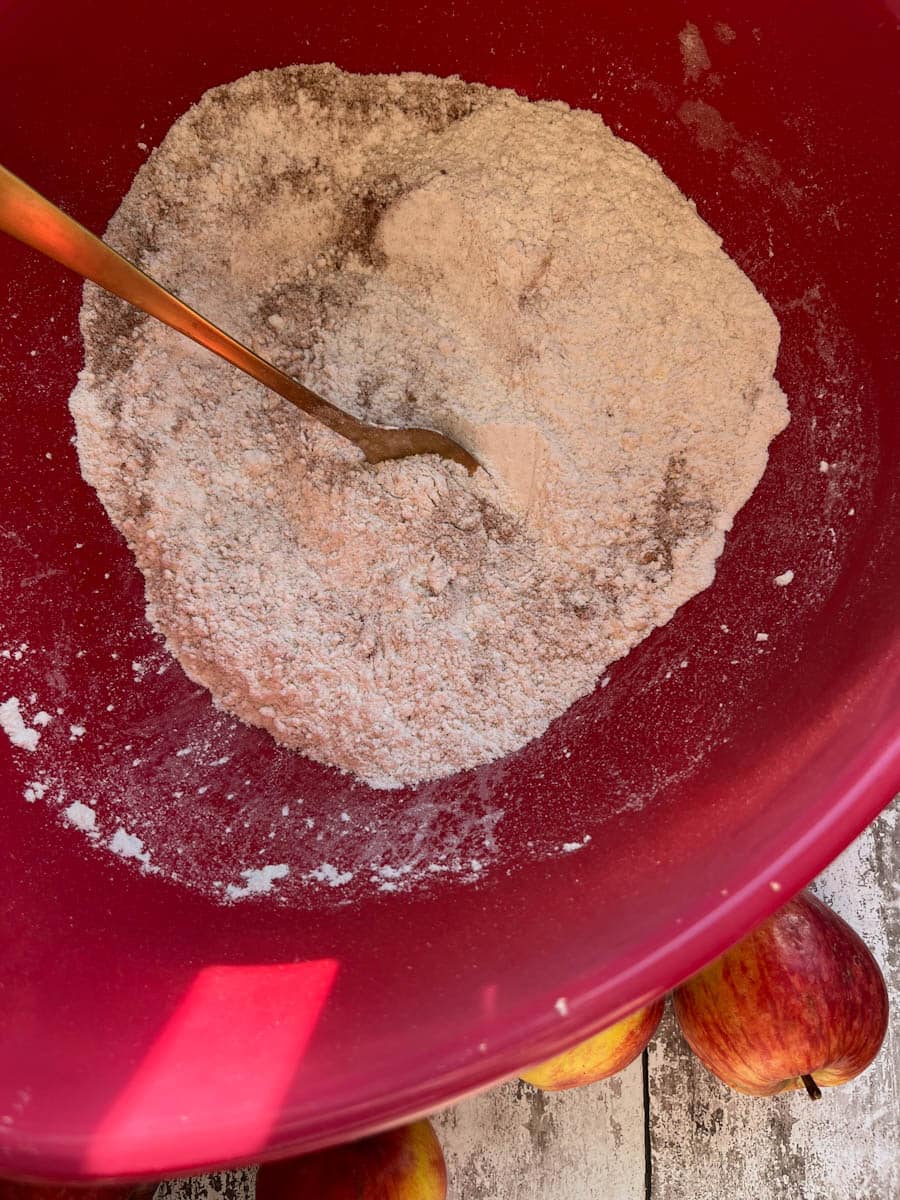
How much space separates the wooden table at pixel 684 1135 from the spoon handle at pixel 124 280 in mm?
638

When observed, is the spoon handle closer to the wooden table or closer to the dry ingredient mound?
the dry ingredient mound

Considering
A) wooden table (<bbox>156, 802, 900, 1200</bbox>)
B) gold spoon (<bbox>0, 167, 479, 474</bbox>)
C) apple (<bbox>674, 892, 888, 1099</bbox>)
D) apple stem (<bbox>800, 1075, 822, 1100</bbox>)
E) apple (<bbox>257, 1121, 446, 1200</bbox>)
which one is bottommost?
apple (<bbox>257, 1121, 446, 1200</bbox>)

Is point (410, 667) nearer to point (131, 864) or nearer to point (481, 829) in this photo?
point (481, 829)

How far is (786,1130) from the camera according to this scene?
0.92m

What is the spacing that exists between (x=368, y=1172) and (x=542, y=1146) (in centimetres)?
18

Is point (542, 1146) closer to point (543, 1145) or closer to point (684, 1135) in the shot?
point (543, 1145)

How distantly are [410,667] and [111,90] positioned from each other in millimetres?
521

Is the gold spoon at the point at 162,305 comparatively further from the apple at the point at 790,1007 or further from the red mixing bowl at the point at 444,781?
the apple at the point at 790,1007

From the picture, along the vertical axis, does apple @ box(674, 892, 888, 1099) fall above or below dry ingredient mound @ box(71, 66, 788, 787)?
below

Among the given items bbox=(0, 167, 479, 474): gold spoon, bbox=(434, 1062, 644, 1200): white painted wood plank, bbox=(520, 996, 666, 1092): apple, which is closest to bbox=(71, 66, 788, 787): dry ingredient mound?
bbox=(0, 167, 479, 474): gold spoon

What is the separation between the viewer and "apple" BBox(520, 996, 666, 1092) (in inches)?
31.6

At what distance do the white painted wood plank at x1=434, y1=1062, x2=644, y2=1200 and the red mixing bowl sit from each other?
33 centimetres

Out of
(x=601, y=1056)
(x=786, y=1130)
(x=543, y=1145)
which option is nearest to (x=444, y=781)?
(x=601, y=1056)

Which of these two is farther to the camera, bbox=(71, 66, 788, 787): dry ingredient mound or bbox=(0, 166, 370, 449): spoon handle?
bbox=(71, 66, 788, 787): dry ingredient mound
